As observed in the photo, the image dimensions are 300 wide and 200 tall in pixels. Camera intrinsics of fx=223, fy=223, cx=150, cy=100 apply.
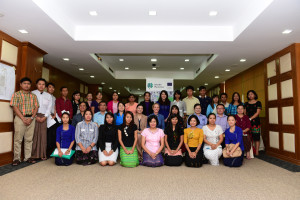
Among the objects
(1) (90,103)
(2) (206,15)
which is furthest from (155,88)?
(2) (206,15)

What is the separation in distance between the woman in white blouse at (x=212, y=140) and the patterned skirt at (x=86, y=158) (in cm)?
229

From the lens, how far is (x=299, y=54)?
509 centimetres

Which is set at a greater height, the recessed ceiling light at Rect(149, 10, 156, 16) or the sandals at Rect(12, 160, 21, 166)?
the recessed ceiling light at Rect(149, 10, 156, 16)

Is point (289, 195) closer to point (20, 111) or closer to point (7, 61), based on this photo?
point (20, 111)

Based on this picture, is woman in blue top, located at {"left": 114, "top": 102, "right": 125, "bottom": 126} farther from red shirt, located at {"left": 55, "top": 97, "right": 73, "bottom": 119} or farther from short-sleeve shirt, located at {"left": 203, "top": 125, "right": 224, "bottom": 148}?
short-sleeve shirt, located at {"left": 203, "top": 125, "right": 224, "bottom": 148}

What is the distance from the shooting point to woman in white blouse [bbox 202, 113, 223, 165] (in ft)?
Result: 14.9

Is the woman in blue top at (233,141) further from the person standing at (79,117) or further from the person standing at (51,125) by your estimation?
the person standing at (51,125)

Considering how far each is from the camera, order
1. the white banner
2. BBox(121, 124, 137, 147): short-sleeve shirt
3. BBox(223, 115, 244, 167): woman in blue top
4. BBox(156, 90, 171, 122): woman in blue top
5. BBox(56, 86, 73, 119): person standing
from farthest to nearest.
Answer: the white banner → BBox(156, 90, 171, 122): woman in blue top → BBox(56, 86, 73, 119): person standing → BBox(121, 124, 137, 147): short-sleeve shirt → BBox(223, 115, 244, 167): woman in blue top

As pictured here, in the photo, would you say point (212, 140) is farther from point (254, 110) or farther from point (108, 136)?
point (108, 136)

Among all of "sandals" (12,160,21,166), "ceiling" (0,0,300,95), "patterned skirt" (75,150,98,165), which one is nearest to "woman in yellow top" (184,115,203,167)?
"patterned skirt" (75,150,98,165)

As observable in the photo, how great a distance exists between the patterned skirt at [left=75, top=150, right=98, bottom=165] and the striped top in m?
1.35

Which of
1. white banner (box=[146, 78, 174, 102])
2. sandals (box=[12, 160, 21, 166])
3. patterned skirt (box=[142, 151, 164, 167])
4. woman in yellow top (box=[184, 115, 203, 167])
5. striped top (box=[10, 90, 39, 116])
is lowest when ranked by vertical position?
sandals (box=[12, 160, 21, 166])

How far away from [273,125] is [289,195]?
11.8ft

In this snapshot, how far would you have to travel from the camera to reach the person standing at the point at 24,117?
4547mm
